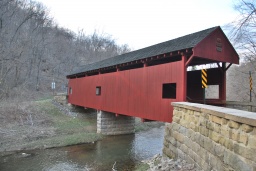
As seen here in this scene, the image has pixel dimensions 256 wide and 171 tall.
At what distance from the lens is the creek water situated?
825cm

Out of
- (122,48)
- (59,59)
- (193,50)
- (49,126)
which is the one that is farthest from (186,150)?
(122,48)

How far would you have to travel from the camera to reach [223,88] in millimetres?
9250

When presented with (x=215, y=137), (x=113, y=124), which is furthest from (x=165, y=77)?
(x=113, y=124)

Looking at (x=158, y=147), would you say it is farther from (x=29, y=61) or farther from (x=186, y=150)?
(x=29, y=61)

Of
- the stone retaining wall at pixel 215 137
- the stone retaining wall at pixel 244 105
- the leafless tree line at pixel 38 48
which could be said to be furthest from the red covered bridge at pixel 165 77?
the leafless tree line at pixel 38 48

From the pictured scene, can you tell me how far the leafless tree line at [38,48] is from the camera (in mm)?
18000

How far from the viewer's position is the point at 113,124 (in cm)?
1410

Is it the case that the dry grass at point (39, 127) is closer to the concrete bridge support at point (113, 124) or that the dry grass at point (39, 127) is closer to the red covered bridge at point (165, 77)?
the concrete bridge support at point (113, 124)

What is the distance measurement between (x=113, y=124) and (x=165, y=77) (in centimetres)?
702

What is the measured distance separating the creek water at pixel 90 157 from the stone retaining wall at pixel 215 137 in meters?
3.55

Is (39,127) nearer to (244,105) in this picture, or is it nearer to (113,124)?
(113,124)

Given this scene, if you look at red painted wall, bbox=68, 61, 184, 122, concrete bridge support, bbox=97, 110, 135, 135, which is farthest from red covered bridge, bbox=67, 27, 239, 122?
concrete bridge support, bbox=97, 110, 135, 135

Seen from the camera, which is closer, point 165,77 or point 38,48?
point 165,77

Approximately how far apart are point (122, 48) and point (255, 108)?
45802 millimetres
